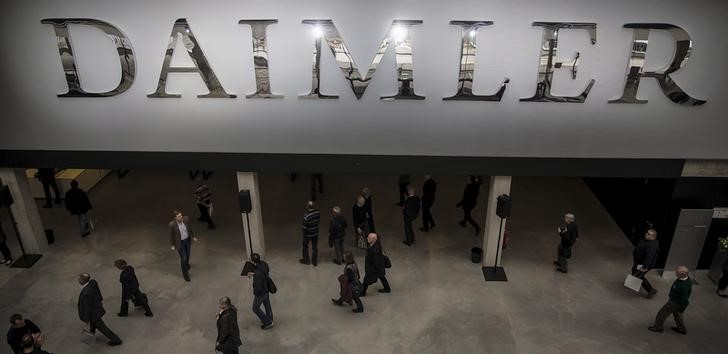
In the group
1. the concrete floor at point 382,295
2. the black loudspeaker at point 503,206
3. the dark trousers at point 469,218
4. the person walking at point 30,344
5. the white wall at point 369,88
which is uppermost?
the white wall at point 369,88

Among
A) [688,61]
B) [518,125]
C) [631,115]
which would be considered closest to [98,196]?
[518,125]

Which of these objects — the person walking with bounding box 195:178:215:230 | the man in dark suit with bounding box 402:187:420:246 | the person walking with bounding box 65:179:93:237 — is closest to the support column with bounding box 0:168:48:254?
the person walking with bounding box 65:179:93:237

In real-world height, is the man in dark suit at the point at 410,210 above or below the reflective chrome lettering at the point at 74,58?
below

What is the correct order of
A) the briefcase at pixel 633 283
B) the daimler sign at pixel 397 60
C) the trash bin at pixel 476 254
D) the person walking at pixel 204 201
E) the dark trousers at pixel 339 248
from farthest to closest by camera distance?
the person walking at pixel 204 201, the trash bin at pixel 476 254, the dark trousers at pixel 339 248, the briefcase at pixel 633 283, the daimler sign at pixel 397 60

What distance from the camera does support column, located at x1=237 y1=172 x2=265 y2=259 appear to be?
9.35 meters

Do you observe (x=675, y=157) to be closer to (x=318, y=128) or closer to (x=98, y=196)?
(x=318, y=128)

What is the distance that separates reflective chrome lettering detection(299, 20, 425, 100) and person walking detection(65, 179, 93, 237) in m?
5.54

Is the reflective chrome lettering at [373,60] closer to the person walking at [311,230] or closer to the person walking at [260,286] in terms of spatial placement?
the person walking at [311,230]

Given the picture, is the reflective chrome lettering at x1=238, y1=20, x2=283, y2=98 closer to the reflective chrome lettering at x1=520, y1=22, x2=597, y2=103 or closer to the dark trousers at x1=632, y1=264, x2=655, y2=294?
the reflective chrome lettering at x1=520, y1=22, x2=597, y2=103

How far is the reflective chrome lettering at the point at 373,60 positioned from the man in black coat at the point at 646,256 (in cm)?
448

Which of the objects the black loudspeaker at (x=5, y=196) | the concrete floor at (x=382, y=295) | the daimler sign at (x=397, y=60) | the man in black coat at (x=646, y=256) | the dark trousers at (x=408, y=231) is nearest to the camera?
the daimler sign at (x=397, y=60)

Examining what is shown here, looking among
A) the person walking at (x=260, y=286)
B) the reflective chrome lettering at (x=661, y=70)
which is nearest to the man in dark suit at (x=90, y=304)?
the person walking at (x=260, y=286)

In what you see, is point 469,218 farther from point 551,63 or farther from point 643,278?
point 551,63

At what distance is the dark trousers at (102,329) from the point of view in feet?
25.2
